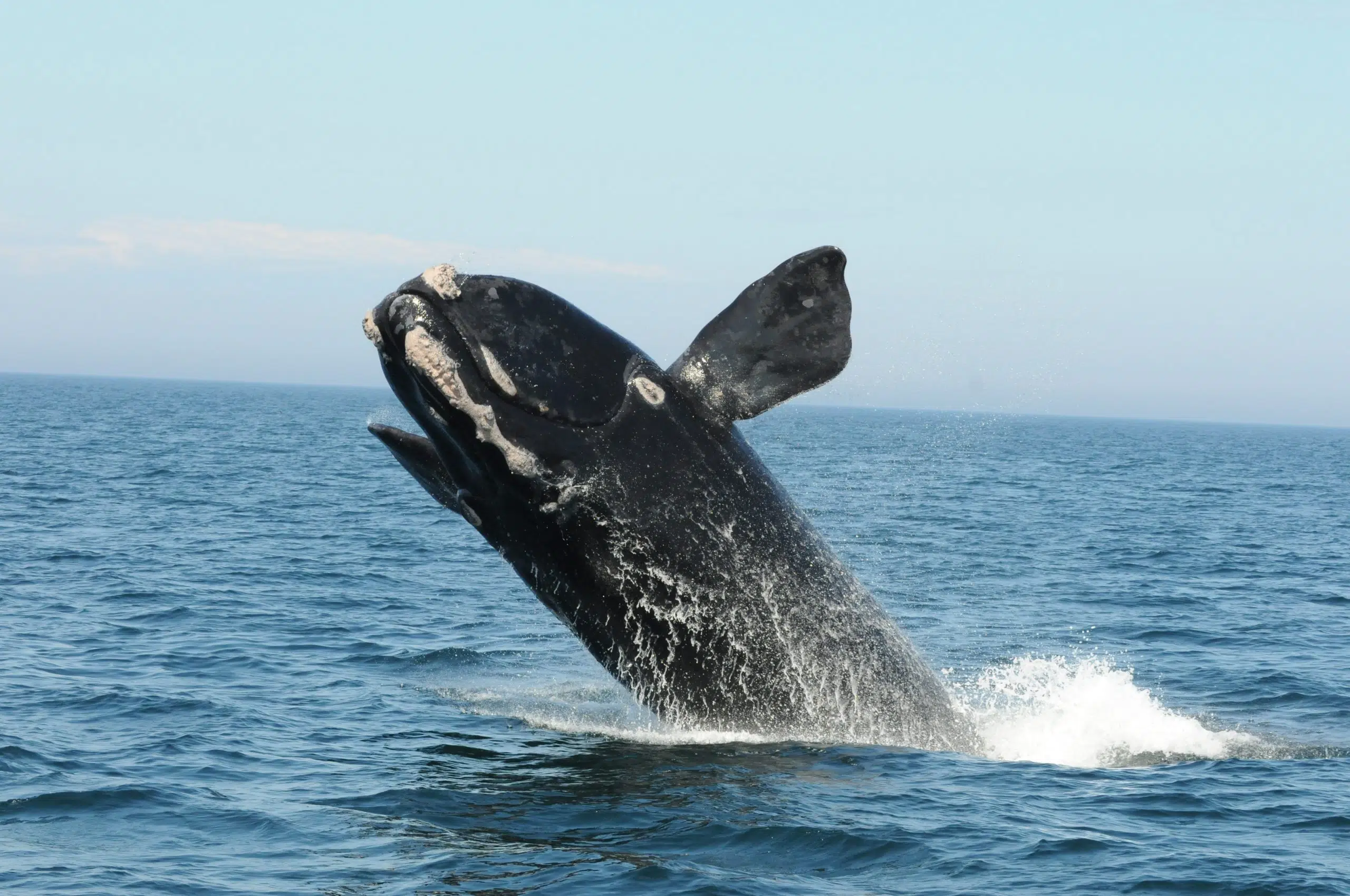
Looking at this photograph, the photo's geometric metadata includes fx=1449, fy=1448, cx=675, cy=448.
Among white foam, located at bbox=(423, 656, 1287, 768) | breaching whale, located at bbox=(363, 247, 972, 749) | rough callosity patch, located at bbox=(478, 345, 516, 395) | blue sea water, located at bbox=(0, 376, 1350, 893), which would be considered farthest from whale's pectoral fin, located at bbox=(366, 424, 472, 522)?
white foam, located at bbox=(423, 656, 1287, 768)

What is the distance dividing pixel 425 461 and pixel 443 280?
1.63 metres

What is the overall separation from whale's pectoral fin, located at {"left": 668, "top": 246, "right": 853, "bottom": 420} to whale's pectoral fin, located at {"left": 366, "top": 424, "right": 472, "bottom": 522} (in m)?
2.30

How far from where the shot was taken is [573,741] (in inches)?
527

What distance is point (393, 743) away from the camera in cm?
1363

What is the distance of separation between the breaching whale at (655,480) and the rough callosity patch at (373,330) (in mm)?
13

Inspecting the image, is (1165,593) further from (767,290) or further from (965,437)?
(965,437)

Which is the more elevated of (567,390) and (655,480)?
(567,390)

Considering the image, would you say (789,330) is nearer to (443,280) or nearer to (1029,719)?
(443,280)

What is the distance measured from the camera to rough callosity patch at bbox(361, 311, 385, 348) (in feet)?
32.3

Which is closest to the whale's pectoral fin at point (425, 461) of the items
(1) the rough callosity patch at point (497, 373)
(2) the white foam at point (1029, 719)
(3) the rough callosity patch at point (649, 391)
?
(1) the rough callosity patch at point (497, 373)

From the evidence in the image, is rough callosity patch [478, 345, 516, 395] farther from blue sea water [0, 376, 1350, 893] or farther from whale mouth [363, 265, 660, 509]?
blue sea water [0, 376, 1350, 893]

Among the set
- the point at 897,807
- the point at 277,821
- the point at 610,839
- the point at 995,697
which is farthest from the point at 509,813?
the point at 995,697

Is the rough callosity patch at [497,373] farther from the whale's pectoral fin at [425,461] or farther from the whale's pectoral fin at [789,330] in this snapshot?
the whale's pectoral fin at [789,330]

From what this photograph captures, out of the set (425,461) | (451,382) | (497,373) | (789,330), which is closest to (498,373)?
(497,373)
